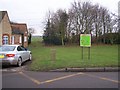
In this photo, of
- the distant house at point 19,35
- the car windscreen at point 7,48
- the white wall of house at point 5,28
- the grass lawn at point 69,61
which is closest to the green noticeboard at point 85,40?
the grass lawn at point 69,61

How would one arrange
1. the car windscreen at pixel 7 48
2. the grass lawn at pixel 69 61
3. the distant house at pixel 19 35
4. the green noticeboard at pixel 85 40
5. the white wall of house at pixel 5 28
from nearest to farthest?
the grass lawn at pixel 69 61 < the car windscreen at pixel 7 48 < the green noticeboard at pixel 85 40 < the white wall of house at pixel 5 28 < the distant house at pixel 19 35

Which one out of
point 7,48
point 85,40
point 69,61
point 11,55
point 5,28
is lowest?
point 69,61

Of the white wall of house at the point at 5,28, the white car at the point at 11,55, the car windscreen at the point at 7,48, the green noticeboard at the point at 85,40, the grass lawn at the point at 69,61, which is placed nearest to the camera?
the grass lawn at the point at 69,61

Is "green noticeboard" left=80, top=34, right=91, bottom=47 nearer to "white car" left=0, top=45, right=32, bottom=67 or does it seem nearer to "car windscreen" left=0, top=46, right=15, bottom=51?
"white car" left=0, top=45, right=32, bottom=67

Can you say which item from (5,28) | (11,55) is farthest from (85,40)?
(5,28)

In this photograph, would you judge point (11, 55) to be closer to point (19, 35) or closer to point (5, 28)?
point (5, 28)

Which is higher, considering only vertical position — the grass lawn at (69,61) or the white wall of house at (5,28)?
the white wall of house at (5,28)

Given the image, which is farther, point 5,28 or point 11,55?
point 5,28

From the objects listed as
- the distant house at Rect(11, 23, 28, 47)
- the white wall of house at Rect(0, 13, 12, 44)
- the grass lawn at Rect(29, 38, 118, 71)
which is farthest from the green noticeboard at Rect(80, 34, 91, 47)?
the distant house at Rect(11, 23, 28, 47)

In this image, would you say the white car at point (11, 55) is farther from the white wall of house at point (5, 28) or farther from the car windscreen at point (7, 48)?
the white wall of house at point (5, 28)

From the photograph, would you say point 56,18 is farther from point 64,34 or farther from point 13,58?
point 13,58

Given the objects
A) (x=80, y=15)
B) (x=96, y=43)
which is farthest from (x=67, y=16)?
(x=96, y=43)

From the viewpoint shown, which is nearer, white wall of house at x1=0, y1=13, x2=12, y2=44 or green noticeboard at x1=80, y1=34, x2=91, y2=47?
green noticeboard at x1=80, y1=34, x2=91, y2=47

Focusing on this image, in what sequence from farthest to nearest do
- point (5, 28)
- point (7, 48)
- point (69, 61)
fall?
point (5, 28), point (69, 61), point (7, 48)
